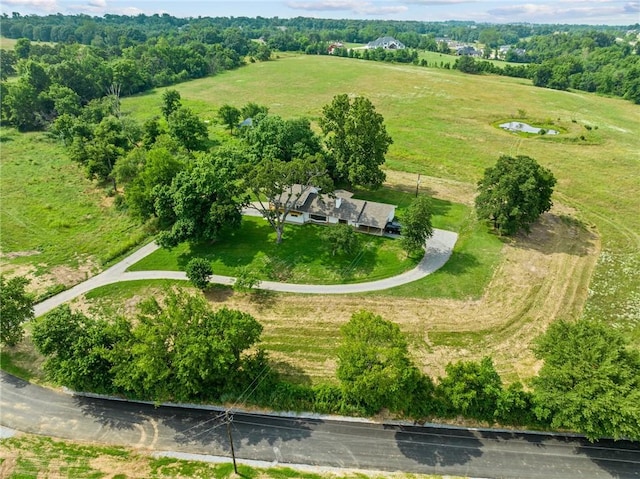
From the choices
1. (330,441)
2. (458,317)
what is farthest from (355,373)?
(458,317)

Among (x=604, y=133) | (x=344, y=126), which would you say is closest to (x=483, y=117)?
(x=604, y=133)

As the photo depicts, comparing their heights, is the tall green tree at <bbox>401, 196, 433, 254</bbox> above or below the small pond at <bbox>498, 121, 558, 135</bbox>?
below

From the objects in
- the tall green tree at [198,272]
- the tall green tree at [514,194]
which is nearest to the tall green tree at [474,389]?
the tall green tree at [198,272]

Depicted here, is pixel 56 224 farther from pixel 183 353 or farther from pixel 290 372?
pixel 290 372

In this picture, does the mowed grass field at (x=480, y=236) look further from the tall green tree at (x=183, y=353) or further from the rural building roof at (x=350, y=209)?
the rural building roof at (x=350, y=209)

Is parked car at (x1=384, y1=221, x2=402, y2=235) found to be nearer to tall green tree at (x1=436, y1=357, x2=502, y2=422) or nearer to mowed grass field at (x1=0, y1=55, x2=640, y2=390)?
mowed grass field at (x1=0, y1=55, x2=640, y2=390)

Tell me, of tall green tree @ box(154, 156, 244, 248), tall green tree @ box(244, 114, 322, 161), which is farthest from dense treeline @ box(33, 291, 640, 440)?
tall green tree @ box(244, 114, 322, 161)
